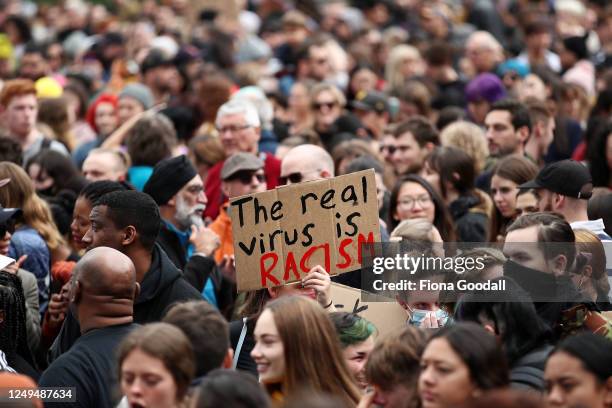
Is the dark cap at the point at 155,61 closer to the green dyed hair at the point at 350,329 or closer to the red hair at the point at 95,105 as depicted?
the red hair at the point at 95,105

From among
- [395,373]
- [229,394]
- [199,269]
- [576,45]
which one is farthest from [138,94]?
[229,394]

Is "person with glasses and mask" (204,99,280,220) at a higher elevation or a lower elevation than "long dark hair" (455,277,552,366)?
higher

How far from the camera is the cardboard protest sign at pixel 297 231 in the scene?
749 centimetres

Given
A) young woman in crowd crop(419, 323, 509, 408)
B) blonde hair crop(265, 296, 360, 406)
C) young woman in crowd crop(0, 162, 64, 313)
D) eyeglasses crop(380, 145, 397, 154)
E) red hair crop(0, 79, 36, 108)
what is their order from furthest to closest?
red hair crop(0, 79, 36, 108) < eyeglasses crop(380, 145, 397, 154) < young woman in crowd crop(0, 162, 64, 313) < blonde hair crop(265, 296, 360, 406) < young woman in crowd crop(419, 323, 509, 408)

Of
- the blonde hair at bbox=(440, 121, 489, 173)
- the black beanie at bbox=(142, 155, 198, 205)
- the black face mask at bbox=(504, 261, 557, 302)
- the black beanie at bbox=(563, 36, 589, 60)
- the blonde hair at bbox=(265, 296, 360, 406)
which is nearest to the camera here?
the blonde hair at bbox=(265, 296, 360, 406)

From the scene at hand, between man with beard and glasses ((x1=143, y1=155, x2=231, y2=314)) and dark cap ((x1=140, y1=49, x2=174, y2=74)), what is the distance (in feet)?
23.3

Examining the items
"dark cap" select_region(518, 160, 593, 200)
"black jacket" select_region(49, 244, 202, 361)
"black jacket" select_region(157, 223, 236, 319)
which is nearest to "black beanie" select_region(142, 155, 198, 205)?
"black jacket" select_region(157, 223, 236, 319)

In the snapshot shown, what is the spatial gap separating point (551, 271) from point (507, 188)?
102 inches

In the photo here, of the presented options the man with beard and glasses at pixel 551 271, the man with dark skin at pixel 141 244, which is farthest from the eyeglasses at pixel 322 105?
the man with beard and glasses at pixel 551 271

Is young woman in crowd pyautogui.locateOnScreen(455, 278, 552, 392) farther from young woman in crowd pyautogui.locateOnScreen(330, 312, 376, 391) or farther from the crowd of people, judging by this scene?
young woman in crowd pyautogui.locateOnScreen(330, 312, 376, 391)

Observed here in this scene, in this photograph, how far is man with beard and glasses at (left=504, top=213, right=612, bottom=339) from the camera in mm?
6660

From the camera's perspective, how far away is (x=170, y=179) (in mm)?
9133

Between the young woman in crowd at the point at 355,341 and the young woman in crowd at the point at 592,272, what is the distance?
47.5 inches

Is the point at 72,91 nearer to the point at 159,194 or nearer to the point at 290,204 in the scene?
the point at 159,194
